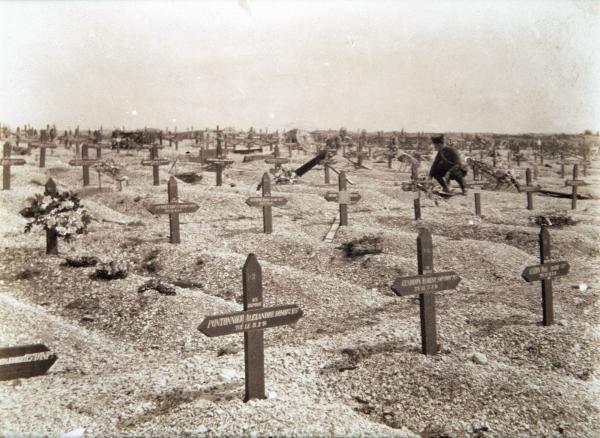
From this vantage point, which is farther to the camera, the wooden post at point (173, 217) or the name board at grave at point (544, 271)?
the wooden post at point (173, 217)

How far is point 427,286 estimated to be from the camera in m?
6.57

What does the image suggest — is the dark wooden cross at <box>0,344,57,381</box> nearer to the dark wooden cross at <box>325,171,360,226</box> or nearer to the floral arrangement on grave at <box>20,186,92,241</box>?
the floral arrangement on grave at <box>20,186,92,241</box>

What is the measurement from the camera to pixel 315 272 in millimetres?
11078

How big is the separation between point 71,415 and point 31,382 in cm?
131

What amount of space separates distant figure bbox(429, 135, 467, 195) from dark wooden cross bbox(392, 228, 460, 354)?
39.5ft

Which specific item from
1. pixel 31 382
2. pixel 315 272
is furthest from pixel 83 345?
pixel 315 272

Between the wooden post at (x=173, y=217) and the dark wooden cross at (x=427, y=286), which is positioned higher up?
the wooden post at (x=173, y=217)

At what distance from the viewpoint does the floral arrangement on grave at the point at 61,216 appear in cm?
1056

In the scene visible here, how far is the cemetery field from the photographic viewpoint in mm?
5047

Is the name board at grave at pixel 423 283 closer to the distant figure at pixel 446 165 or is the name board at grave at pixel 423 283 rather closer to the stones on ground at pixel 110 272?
the stones on ground at pixel 110 272

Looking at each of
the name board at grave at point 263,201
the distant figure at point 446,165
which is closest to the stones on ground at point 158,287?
the name board at grave at point 263,201

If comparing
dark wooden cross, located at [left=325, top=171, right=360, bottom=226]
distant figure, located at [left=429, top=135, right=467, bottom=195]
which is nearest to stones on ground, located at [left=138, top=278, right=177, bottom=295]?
dark wooden cross, located at [left=325, top=171, right=360, bottom=226]

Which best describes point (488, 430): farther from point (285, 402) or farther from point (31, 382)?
→ point (31, 382)

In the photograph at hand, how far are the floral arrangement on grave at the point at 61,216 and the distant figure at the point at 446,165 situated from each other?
1311 cm
